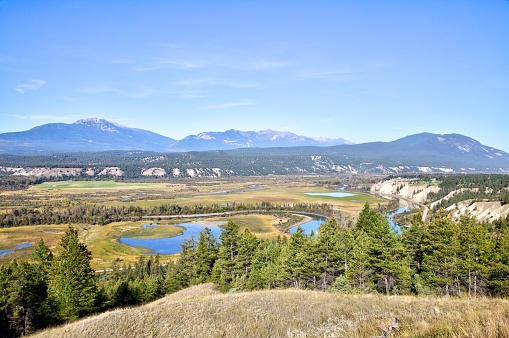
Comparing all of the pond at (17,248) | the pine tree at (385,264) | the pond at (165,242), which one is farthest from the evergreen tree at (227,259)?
the pond at (17,248)

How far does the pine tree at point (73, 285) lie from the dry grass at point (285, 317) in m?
15.5

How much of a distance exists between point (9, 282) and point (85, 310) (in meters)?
7.02

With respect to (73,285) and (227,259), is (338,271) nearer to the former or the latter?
(227,259)

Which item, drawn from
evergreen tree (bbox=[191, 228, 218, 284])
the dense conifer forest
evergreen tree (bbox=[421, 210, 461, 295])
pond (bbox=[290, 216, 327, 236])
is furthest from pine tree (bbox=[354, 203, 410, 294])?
pond (bbox=[290, 216, 327, 236])

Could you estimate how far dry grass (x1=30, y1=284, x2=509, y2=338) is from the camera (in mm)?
13086

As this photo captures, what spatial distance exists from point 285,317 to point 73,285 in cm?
2390

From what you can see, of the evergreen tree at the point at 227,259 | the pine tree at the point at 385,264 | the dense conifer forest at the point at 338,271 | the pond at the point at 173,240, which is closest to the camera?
the dense conifer forest at the point at 338,271

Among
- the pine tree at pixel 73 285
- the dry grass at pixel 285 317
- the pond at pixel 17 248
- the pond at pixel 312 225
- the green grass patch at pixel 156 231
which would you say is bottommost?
the green grass patch at pixel 156 231

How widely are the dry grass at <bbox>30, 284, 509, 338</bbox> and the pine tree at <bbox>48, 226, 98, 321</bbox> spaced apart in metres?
15.5

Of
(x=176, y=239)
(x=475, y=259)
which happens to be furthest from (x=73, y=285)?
(x=176, y=239)

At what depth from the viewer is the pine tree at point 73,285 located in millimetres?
30469

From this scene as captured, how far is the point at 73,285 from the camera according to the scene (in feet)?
101

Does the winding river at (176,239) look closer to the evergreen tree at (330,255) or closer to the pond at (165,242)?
the pond at (165,242)

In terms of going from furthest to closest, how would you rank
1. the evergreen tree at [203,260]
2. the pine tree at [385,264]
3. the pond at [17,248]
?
1. the pond at [17,248]
2. the evergreen tree at [203,260]
3. the pine tree at [385,264]
